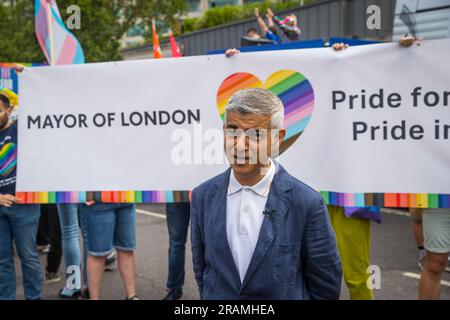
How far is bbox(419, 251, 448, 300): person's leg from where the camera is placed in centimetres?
338

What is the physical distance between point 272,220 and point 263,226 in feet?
0.14

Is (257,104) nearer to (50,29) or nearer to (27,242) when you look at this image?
(27,242)

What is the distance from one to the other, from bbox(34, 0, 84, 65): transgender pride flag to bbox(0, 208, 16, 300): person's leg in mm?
1446

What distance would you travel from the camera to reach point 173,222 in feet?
13.7

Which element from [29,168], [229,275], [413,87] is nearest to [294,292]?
[229,275]

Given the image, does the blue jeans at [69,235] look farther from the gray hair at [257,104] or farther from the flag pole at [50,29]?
the gray hair at [257,104]

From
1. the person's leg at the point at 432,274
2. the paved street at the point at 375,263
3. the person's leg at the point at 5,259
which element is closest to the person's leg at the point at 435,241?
the person's leg at the point at 432,274

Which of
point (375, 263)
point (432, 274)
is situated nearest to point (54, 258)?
point (375, 263)

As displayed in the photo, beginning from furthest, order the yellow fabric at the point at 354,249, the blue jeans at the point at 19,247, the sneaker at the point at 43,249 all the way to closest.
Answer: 1. the sneaker at the point at 43,249
2. the blue jeans at the point at 19,247
3. the yellow fabric at the point at 354,249

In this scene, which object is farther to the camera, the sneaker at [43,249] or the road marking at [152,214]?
the road marking at [152,214]

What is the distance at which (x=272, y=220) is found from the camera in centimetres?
188

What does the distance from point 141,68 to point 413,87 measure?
1953mm

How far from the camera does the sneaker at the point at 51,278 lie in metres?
4.98

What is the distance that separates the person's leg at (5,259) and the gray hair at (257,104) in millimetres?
2696
